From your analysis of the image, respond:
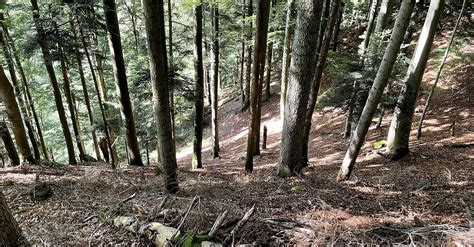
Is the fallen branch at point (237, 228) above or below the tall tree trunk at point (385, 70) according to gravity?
Answer: below

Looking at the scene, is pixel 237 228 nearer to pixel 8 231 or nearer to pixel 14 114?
pixel 8 231

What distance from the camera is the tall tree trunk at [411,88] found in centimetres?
767

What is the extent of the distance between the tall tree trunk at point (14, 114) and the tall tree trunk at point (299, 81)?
740cm

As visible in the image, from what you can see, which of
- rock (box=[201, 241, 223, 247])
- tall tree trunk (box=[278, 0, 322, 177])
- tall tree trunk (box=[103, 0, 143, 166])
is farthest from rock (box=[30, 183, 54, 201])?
tall tree trunk (box=[278, 0, 322, 177])

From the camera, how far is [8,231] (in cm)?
320

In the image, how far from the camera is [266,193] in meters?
6.11

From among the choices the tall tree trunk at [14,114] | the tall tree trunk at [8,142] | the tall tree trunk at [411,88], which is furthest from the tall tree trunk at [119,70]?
the tall tree trunk at [411,88]

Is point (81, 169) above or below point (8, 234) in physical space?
below

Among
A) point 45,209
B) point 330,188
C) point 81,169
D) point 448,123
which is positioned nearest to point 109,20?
point 81,169

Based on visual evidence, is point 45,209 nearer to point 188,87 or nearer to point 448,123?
point 188,87

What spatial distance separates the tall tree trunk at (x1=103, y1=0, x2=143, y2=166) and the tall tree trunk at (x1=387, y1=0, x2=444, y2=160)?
820cm

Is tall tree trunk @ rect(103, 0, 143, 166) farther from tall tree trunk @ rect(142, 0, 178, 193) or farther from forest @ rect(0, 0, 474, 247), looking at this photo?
tall tree trunk @ rect(142, 0, 178, 193)

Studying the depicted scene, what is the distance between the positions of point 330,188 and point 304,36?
339 cm

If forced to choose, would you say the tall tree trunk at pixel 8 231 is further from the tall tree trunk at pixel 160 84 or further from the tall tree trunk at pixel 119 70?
the tall tree trunk at pixel 119 70
